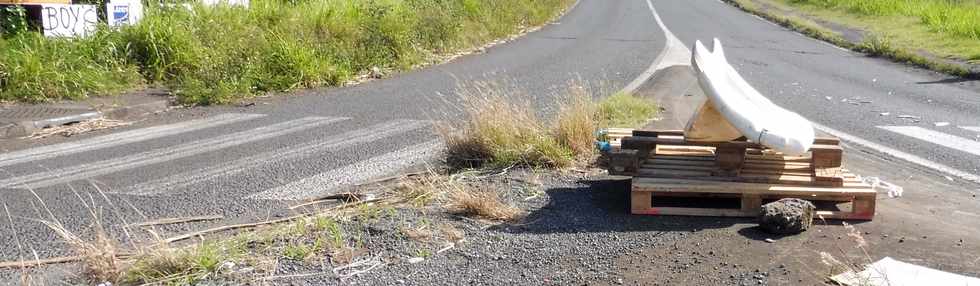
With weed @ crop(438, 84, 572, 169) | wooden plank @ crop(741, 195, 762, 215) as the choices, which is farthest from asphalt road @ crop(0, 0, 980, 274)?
wooden plank @ crop(741, 195, 762, 215)

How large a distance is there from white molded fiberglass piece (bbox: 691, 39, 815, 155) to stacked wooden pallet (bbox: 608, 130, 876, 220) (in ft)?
0.77

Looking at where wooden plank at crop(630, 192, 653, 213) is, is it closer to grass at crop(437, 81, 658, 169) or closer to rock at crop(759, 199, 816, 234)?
rock at crop(759, 199, 816, 234)

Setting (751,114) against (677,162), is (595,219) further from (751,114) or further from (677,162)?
(751,114)

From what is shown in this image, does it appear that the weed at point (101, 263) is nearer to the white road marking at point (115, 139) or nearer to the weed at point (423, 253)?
the weed at point (423, 253)

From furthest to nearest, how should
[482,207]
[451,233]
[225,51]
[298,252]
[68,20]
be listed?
1. [225,51]
2. [68,20]
3. [482,207]
4. [451,233]
5. [298,252]

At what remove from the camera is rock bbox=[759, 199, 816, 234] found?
496 centimetres

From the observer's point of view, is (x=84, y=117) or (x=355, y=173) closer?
(x=355, y=173)

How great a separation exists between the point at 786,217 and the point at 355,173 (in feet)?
11.6

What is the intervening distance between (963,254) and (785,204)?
3.04ft

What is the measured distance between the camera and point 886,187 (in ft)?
20.9

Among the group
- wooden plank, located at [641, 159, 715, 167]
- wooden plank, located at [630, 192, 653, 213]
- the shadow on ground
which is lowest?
the shadow on ground

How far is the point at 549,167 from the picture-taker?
6699mm

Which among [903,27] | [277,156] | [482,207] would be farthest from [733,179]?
[903,27]

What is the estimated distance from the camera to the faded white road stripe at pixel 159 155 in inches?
278
